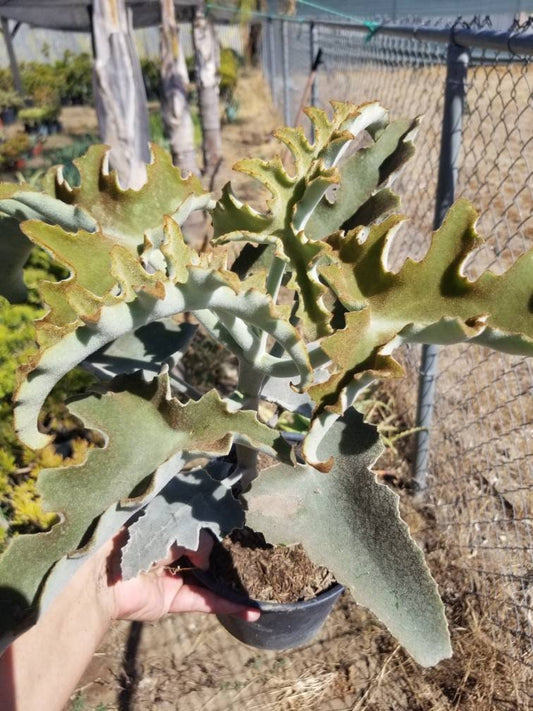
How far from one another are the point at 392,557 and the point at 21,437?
0.58 m

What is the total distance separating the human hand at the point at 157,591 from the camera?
4.90ft

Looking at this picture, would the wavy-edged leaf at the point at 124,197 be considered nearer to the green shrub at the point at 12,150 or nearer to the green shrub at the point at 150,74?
the green shrub at the point at 12,150

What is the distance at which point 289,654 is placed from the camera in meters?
2.00

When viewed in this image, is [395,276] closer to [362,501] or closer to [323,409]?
[323,409]

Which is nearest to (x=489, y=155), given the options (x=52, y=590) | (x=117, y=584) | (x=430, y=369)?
(x=430, y=369)

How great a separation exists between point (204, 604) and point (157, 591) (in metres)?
0.13

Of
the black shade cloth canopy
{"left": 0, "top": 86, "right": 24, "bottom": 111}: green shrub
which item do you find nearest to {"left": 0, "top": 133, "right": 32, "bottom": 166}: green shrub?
the black shade cloth canopy

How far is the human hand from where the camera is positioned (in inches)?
58.8

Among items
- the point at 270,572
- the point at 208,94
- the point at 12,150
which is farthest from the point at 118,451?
the point at 12,150

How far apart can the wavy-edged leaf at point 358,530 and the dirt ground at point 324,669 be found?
1.19 m

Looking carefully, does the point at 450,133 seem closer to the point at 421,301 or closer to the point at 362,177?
the point at 362,177

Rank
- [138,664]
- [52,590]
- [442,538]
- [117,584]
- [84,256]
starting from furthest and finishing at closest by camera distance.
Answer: [442,538] → [138,664] → [117,584] → [84,256] → [52,590]

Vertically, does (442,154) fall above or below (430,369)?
above

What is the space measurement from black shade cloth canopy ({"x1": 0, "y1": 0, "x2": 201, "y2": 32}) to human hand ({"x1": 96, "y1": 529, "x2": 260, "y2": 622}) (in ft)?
13.8
